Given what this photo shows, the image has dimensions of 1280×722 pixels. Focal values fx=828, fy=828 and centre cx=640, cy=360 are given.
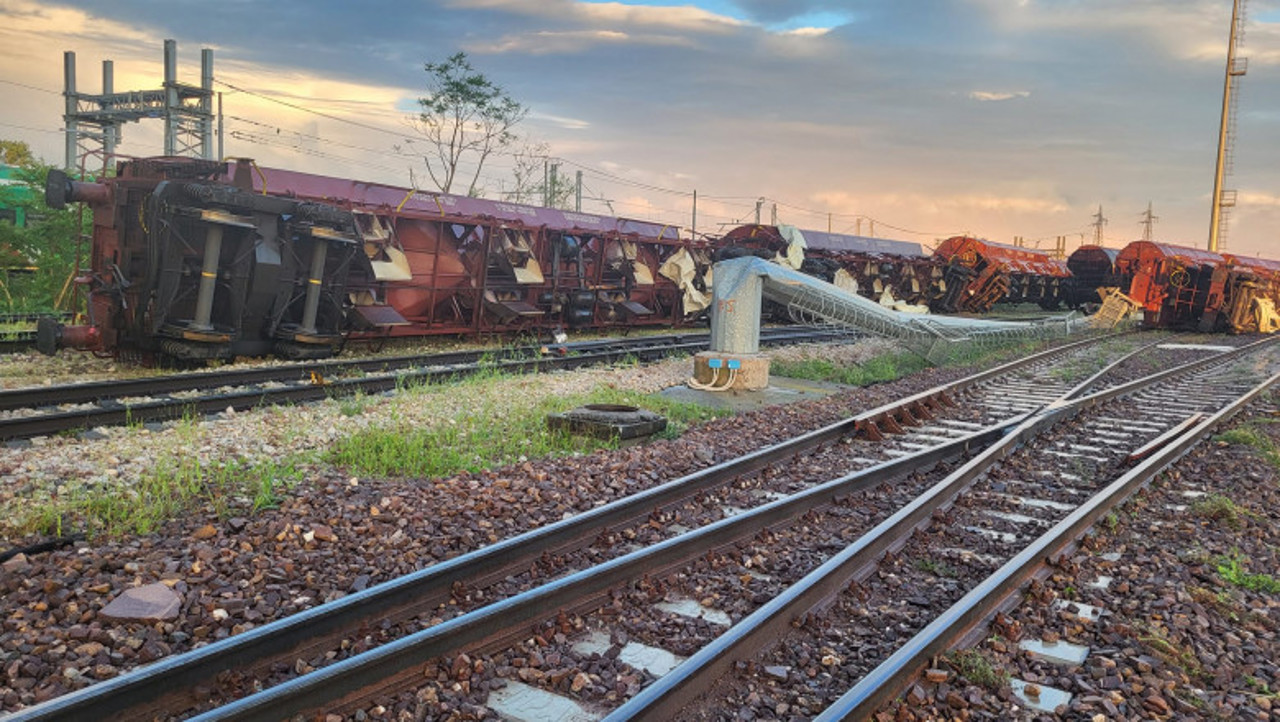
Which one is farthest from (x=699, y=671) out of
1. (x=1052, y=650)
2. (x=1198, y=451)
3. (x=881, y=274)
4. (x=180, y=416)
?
(x=881, y=274)

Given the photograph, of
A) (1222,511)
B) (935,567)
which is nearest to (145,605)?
(935,567)

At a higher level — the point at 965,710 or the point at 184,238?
the point at 184,238

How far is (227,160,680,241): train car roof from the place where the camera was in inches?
465

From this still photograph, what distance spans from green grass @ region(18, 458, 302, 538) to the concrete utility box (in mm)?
5896

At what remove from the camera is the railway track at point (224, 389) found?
7035 mm

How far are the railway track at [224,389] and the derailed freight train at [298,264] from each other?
2.98 feet

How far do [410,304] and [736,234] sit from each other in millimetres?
10015

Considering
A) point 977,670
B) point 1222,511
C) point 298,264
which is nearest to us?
point 977,670

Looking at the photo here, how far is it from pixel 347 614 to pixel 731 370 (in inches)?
300

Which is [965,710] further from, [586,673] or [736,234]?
[736,234]

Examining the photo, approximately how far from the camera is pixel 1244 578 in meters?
4.51

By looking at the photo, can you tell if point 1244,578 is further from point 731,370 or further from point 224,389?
point 224,389

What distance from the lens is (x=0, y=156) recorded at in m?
36.4

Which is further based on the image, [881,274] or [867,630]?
[881,274]
